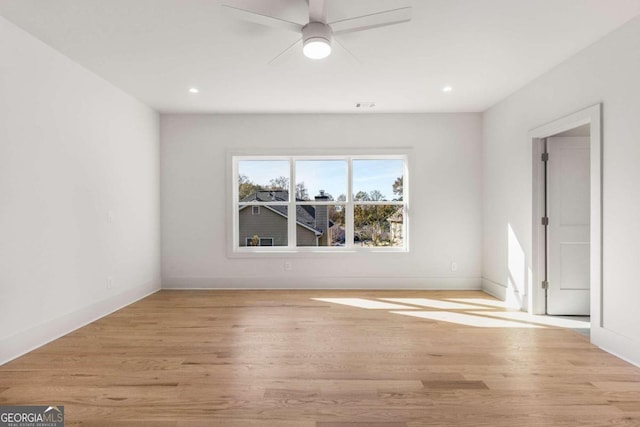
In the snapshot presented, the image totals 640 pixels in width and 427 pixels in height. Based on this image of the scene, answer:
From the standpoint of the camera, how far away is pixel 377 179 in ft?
17.6

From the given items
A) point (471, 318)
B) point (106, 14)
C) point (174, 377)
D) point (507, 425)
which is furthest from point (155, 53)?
point (471, 318)

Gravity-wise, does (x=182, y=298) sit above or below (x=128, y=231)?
below

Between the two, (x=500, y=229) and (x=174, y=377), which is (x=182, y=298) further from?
(x=500, y=229)

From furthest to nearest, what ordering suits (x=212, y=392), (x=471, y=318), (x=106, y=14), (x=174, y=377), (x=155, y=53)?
(x=471, y=318) < (x=155, y=53) < (x=106, y=14) < (x=174, y=377) < (x=212, y=392)

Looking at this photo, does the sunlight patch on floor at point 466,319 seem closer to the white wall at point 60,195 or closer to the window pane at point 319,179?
the window pane at point 319,179

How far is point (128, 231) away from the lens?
4.34m

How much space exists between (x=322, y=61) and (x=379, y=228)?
2762 mm

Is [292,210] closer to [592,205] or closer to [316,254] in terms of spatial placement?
[316,254]

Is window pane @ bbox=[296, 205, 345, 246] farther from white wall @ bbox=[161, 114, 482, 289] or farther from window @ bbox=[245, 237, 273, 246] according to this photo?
window @ bbox=[245, 237, 273, 246]

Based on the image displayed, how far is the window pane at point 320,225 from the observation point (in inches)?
211

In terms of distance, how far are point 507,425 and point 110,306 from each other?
4.01m

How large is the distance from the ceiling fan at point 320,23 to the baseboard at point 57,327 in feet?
9.72

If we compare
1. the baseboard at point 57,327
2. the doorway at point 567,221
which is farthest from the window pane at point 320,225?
the doorway at point 567,221

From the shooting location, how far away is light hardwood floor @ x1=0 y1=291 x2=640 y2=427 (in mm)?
1948
